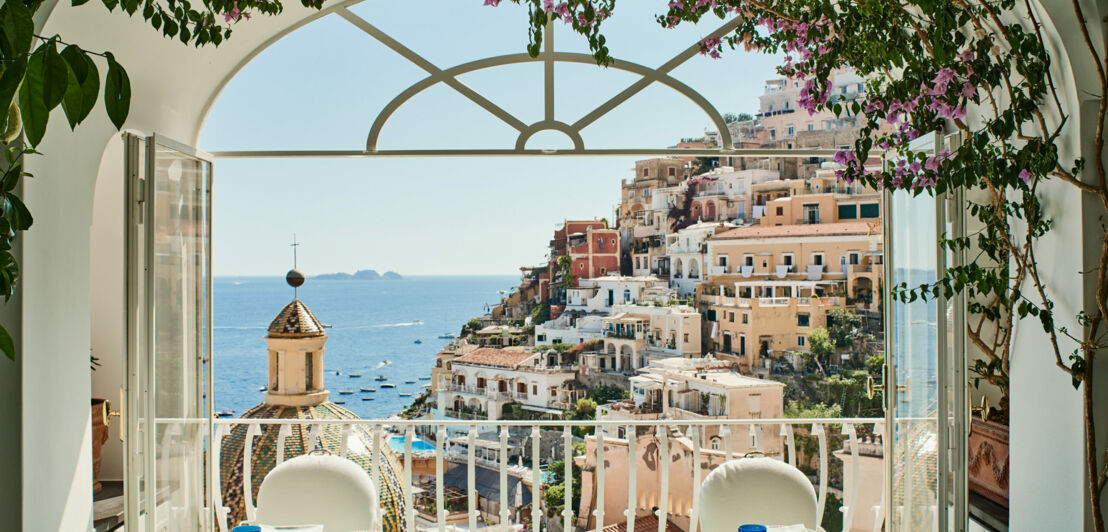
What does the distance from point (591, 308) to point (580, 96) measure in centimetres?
1178

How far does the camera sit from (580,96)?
35.2 metres

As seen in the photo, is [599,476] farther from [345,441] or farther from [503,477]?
[345,441]

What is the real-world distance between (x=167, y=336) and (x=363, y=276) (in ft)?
130

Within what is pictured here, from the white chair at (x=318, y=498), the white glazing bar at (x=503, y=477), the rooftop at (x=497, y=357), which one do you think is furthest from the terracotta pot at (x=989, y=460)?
the rooftop at (x=497, y=357)

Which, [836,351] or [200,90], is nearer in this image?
[200,90]

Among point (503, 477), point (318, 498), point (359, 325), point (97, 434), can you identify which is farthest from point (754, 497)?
point (359, 325)

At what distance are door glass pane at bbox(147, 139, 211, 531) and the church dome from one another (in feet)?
18.6

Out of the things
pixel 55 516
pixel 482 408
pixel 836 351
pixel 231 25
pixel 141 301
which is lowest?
pixel 482 408

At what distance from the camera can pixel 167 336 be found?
2861mm

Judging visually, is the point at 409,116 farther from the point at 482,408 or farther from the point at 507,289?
the point at 482,408

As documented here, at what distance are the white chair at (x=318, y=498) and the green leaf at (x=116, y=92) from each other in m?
1.90

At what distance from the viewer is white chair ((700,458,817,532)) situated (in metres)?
2.49

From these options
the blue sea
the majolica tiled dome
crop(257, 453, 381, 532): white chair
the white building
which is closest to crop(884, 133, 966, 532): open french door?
crop(257, 453, 381, 532): white chair

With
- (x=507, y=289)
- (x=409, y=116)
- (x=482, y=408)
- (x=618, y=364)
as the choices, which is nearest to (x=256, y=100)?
(x=409, y=116)
